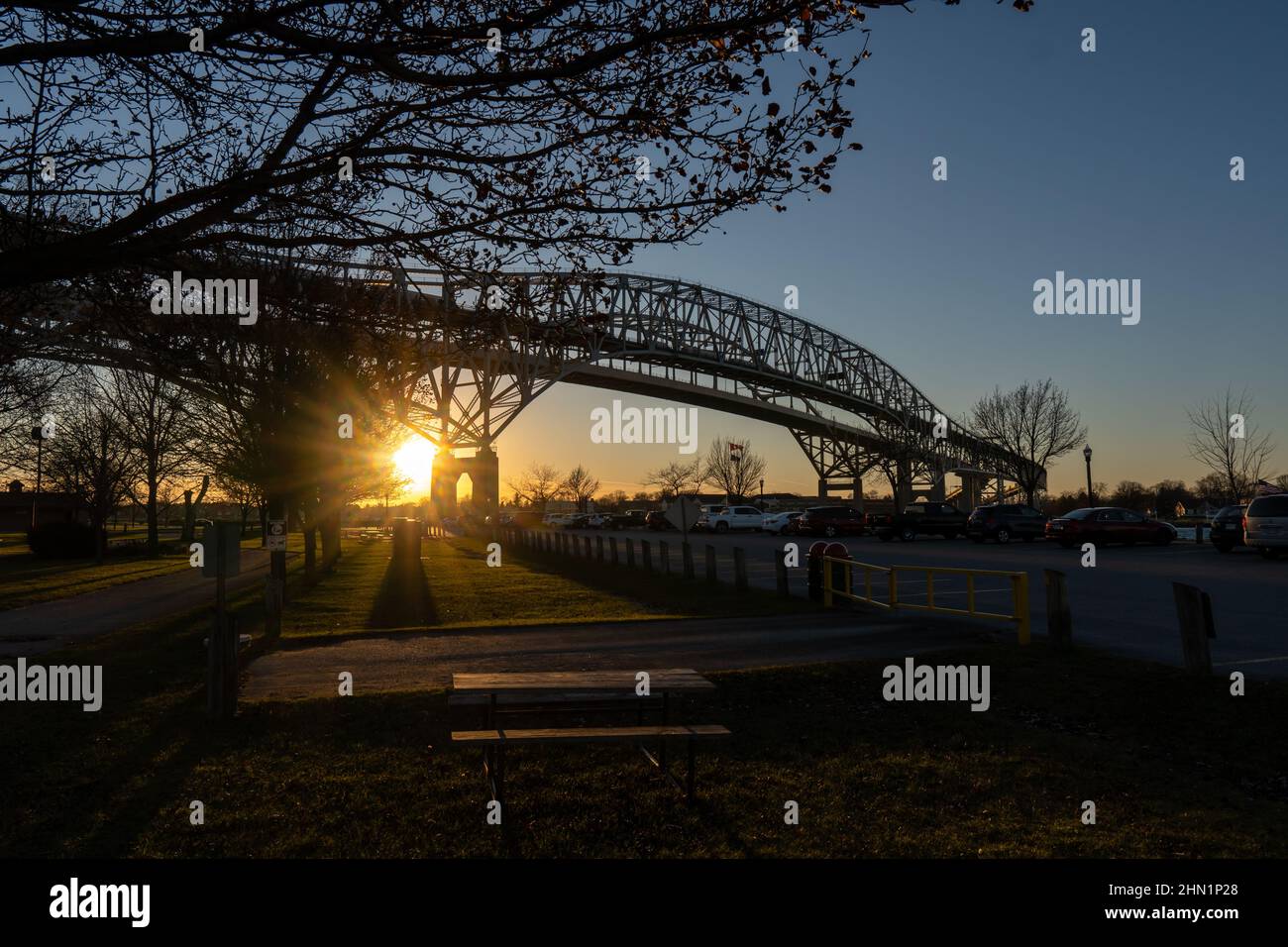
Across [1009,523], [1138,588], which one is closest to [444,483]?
[1009,523]

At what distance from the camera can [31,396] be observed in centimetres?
3055

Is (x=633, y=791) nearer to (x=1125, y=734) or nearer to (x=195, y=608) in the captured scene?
(x=1125, y=734)

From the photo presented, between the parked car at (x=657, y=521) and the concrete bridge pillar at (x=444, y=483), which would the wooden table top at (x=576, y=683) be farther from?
the parked car at (x=657, y=521)

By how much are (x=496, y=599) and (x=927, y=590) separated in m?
9.50

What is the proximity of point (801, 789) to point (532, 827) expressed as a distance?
191 centimetres

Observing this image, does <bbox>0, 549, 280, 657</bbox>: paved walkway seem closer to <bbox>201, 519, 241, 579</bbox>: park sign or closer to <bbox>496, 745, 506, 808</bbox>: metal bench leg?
<bbox>201, 519, 241, 579</bbox>: park sign

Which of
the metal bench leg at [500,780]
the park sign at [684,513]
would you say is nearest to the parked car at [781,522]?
the park sign at [684,513]

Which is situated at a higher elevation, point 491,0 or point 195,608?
point 491,0

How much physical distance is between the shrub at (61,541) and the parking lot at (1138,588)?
22.8 m

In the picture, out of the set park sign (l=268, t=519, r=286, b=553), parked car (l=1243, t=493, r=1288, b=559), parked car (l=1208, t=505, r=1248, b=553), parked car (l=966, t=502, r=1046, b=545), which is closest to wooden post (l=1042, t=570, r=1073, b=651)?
park sign (l=268, t=519, r=286, b=553)

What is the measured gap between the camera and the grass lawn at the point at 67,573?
22.4 metres
